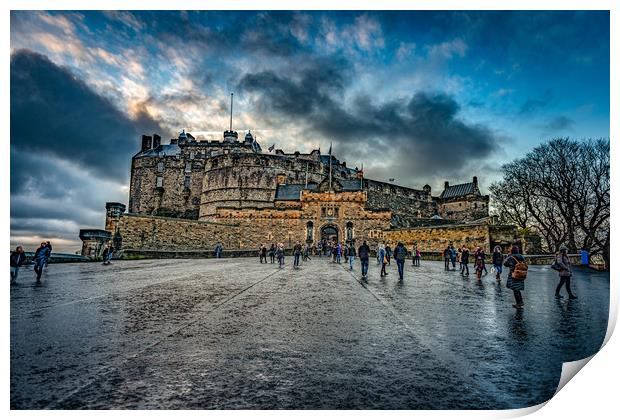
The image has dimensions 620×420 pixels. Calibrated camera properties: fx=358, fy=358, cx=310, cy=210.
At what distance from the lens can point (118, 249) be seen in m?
20.6

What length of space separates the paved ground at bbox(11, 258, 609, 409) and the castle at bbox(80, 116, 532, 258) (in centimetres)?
1564

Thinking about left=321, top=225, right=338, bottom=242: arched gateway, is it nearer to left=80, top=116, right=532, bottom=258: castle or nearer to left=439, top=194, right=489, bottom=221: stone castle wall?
left=80, top=116, right=532, bottom=258: castle

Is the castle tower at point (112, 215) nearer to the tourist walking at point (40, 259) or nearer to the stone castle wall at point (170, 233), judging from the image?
the stone castle wall at point (170, 233)

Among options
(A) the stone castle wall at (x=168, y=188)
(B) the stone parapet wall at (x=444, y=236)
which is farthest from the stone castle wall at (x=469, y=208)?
(A) the stone castle wall at (x=168, y=188)

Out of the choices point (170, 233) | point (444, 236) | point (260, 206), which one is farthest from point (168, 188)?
point (444, 236)

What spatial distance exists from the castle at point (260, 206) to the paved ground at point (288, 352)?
1564cm

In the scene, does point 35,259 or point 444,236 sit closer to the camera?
point 35,259

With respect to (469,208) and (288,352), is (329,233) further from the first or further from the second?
(288,352)

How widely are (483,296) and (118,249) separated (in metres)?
19.8

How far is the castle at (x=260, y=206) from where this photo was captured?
24933 mm

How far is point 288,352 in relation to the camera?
3.05 meters

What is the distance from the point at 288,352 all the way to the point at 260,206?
4112cm
